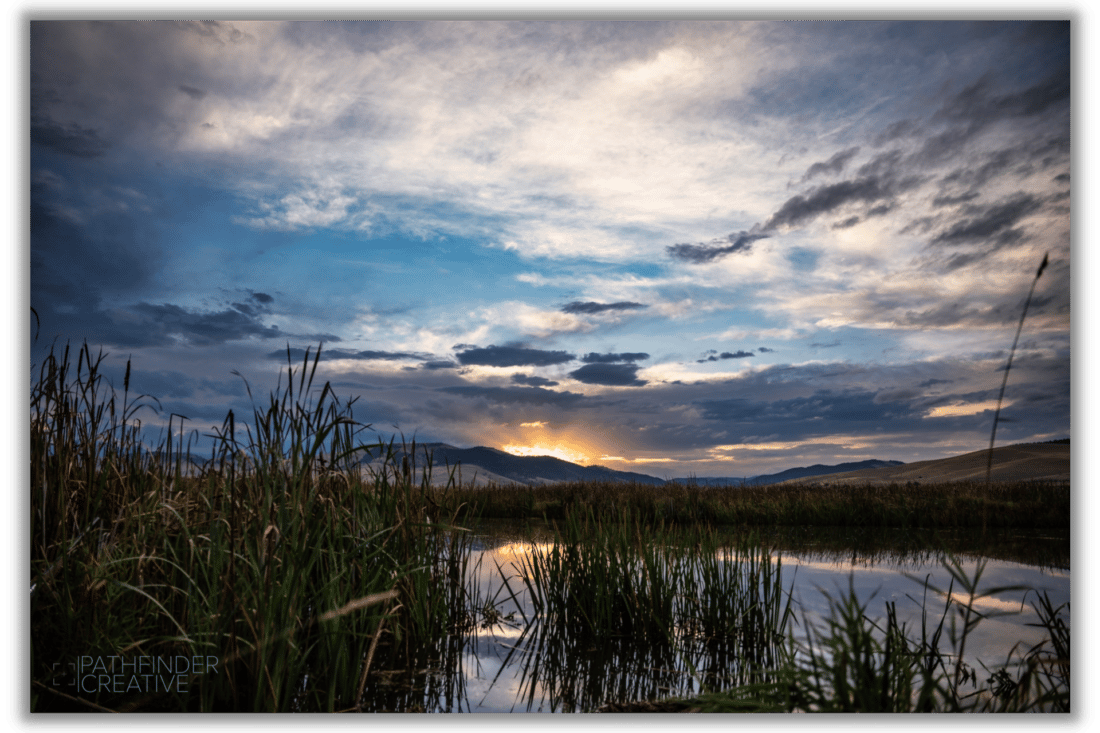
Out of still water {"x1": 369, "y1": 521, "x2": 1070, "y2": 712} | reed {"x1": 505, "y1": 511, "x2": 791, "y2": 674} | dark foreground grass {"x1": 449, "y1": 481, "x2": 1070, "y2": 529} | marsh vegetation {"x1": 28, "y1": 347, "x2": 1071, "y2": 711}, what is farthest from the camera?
dark foreground grass {"x1": 449, "y1": 481, "x2": 1070, "y2": 529}

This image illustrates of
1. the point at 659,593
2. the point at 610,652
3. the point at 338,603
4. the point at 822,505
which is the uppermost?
the point at 338,603

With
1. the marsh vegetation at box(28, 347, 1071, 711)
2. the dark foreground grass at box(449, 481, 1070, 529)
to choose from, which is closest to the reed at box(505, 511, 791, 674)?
→ the marsh vegetation at box(28, 347, 1071, 711)

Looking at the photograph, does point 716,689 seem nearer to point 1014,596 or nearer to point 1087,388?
point 1087,388

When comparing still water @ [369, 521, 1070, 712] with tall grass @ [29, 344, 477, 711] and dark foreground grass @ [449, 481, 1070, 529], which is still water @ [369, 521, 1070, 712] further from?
dark foreground grass @ [449, 481, 1070, 529]

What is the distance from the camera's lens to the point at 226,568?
2.83 m

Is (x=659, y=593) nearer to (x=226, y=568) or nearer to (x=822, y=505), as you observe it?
(x=226, y=568)

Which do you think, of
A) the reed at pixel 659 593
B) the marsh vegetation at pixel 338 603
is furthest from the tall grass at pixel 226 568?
the reed at pixel 659 593

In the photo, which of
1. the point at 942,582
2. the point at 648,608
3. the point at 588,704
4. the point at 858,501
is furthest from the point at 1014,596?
the point at 858,501

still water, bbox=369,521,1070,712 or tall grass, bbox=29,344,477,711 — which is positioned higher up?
tall grass, bbox=29,344,477,711

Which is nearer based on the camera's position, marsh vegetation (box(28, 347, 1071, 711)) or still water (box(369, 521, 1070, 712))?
marsh vegetation (box(28, 347, 1071, 711))

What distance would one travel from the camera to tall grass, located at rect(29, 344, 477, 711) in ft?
8.52

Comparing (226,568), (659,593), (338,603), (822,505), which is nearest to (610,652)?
(659,593)
